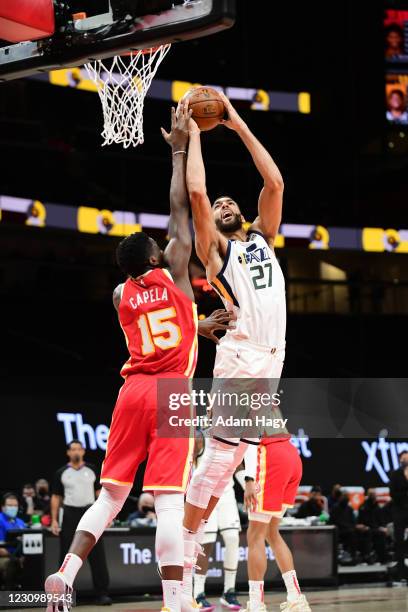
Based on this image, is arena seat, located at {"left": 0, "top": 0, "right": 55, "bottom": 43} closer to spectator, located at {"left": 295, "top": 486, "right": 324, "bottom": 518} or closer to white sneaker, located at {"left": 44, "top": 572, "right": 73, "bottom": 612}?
white sneaker, located at {"left": 44, "top": 572, "right": 73, "bottom": 612}

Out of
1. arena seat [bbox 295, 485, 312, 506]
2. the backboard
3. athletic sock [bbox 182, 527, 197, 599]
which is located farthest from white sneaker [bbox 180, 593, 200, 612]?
arena seat [bbox 295, 485, 312, 506]

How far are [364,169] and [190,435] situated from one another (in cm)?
2053

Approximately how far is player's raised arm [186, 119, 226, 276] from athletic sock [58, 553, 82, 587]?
86.5 inches

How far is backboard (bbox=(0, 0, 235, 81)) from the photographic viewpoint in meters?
6.16

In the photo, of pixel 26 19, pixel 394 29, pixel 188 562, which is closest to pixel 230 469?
pixel 188 562

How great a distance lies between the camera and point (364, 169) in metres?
25.2

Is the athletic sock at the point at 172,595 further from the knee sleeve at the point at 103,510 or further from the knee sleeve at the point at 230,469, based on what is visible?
the knee sleeve at the point at 230,469

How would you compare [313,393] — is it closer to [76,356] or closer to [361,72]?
[76,356]

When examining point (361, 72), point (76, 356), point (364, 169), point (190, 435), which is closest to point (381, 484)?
point (76, 356)

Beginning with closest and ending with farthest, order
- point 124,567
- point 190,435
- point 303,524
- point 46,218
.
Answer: point 190,435
point 124,567
point 303,524
point 46,218

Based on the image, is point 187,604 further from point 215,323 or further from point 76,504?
point 76,504

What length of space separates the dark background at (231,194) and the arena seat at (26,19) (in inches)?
503

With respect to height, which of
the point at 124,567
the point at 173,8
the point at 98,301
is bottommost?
the point at 124,567

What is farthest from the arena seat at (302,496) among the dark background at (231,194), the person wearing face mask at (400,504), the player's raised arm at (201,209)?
the player's raised arm at (201,209)
